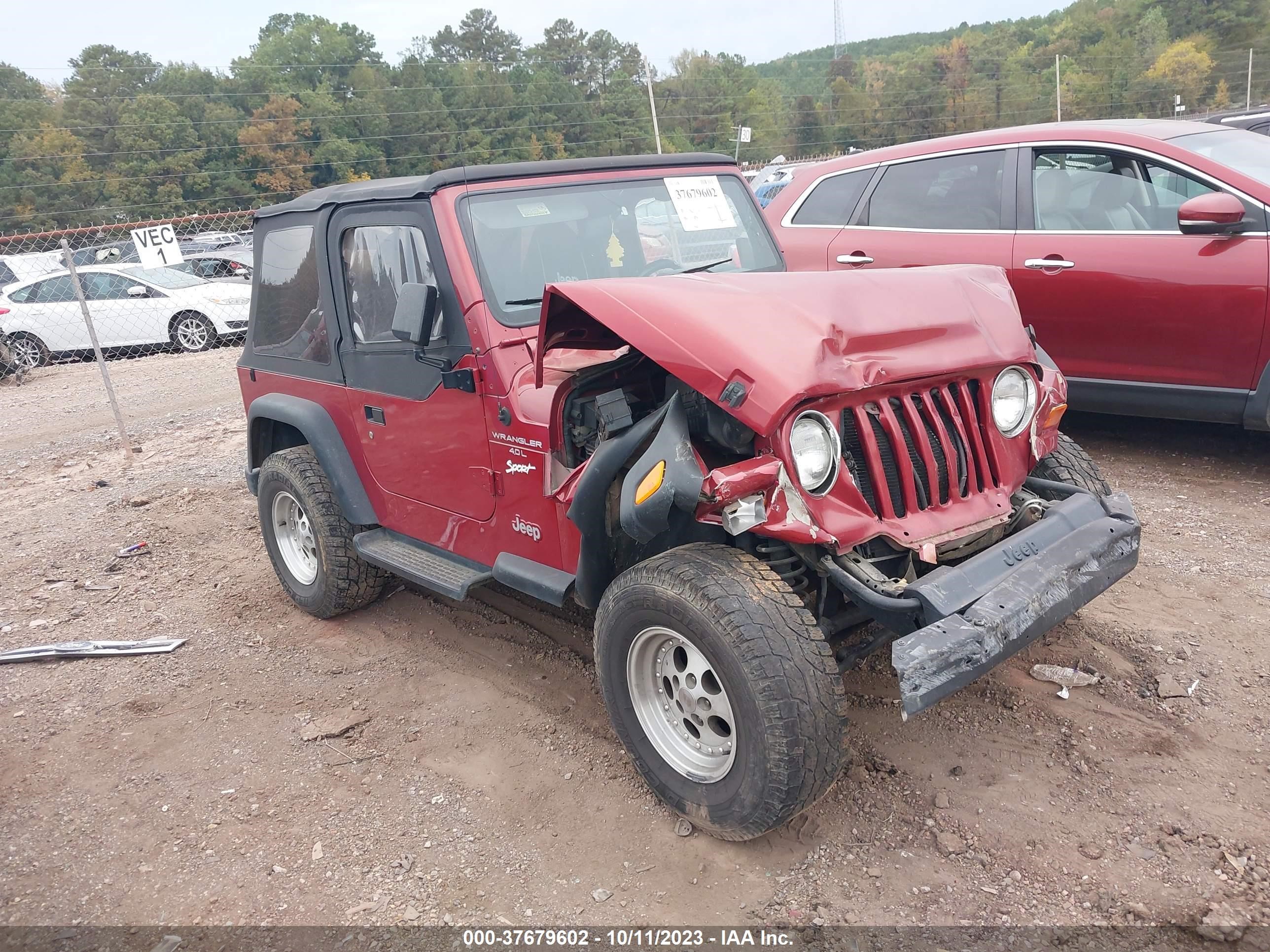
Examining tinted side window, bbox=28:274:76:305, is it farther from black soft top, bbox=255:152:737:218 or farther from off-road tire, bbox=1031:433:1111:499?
off-road tire, bbox=1031:433:1111:499

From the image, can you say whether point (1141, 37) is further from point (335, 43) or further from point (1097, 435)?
point (1097, 435)

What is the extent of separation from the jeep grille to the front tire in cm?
1288

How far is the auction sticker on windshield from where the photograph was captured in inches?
157

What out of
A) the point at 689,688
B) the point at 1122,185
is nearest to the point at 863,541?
the point at 689,688

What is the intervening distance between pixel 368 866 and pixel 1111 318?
463cm

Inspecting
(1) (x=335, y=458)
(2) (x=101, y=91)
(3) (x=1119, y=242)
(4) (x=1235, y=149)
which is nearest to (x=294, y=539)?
(1) (x=335, y=458)

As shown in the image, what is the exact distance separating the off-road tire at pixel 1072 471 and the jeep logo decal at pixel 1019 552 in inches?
24.3

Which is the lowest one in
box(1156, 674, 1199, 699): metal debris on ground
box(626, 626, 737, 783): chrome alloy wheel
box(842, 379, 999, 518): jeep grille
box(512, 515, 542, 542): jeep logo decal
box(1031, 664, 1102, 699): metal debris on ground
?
box(1156, 674, 1199, 699): metal debris on ground

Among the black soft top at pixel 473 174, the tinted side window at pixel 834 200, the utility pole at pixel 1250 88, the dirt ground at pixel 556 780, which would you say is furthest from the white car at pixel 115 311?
the utility pole at pixel 1250 88

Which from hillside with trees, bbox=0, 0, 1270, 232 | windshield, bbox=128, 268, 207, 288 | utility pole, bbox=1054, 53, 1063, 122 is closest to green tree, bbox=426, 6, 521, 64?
hillside with trees, bbox=0, 0, 1270, 232

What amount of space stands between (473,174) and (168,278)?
1193cm

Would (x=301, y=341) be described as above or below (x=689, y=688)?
above

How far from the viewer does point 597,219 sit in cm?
378

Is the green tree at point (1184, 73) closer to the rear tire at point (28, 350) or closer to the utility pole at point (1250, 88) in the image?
the utility pole at point (1250, 88)
